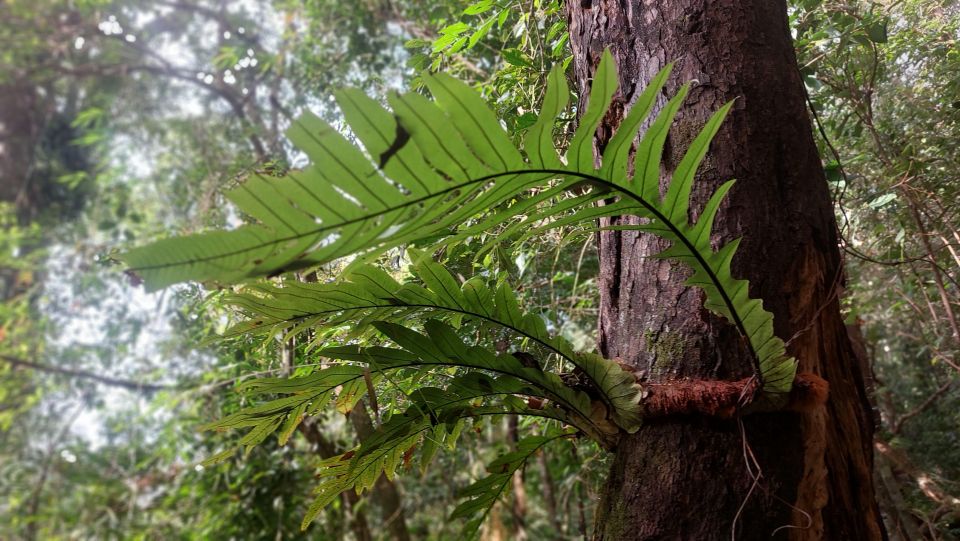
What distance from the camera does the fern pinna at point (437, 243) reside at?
405 mm

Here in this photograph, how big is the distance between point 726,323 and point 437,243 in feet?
0.92

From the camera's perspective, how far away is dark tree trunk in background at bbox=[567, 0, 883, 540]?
57 cm

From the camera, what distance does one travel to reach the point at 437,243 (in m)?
0.55

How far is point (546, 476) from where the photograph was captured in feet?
6.19

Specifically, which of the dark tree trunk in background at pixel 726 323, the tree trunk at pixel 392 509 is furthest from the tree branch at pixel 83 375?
the dark tree trunk in background at pixel 726 323

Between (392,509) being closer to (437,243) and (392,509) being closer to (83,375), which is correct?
(437,243)

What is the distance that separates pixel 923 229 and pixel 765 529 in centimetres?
63

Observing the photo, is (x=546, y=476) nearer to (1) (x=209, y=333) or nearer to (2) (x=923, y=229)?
(1) (x=209, y=333)

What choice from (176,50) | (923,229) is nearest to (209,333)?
(923,229)

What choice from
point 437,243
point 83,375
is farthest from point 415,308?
point 83,375

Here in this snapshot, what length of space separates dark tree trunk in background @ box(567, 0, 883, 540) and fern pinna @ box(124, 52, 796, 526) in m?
0.04

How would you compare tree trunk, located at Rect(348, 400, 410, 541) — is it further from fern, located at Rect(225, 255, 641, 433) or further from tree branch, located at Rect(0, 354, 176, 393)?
fern, located at Rect(225, 255, 641, 433)

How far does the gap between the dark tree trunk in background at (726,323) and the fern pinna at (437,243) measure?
45 millimetres

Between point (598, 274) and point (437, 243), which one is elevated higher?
point (598, 274)
